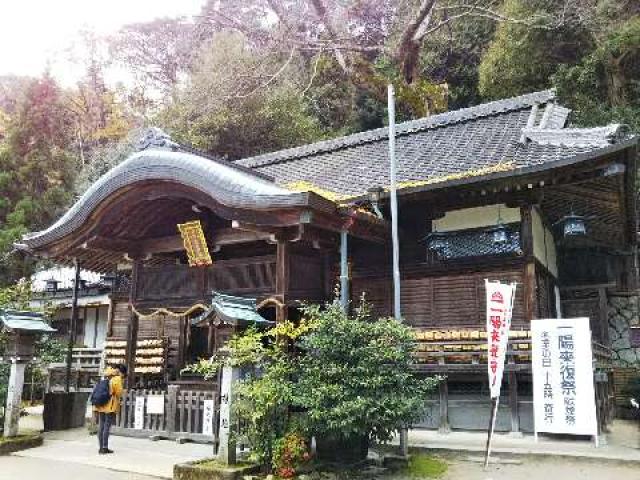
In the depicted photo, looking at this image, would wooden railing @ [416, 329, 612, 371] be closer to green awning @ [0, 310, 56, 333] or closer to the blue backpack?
the blue backpack

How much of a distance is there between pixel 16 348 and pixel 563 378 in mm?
10410

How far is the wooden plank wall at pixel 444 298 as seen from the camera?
10938mm

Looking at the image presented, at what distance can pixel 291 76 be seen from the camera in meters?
33.3

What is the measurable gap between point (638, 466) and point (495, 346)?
249cm

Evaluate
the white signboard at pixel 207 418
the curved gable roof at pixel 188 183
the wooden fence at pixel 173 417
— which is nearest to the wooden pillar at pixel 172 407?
the wooden fence at pixel 173 417

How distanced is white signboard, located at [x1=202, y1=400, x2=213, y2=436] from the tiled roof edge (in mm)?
9307

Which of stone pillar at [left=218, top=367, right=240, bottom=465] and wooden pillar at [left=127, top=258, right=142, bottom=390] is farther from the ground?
wooden pillar at [left=127, top=258, right=142, bottom=390]

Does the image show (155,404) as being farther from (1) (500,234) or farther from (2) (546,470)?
(1) (500,234)

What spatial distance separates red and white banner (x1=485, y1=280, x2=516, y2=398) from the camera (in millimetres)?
8516

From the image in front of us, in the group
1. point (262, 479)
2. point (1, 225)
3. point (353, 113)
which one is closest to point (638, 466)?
point (262, 479)

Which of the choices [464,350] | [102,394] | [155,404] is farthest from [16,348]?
[464,350]

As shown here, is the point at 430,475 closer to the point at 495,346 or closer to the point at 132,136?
the point at 495,346

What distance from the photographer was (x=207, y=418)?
34.7 ft

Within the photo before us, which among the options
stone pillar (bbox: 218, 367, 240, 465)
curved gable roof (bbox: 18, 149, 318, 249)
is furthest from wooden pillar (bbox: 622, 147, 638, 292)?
stone pillar (bbox: 218, 367, 240, 465)
